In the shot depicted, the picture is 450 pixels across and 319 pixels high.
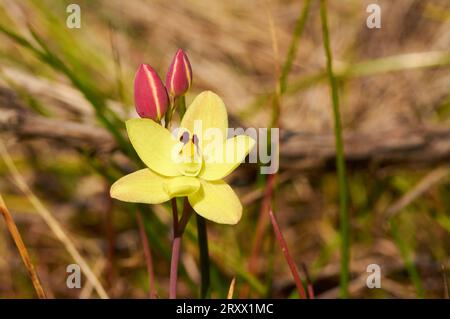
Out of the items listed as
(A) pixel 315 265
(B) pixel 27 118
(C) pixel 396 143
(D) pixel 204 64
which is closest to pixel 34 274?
(B) pixel 27 118

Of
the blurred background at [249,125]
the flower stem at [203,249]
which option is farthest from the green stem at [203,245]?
the blurred background at [249,125]

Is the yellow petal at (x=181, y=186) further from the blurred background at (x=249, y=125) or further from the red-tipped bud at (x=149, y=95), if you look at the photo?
the blurred background at (x=249, y=125)

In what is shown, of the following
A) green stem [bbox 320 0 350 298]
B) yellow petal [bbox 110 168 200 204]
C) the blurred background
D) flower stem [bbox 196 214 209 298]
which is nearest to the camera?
yellow petal [bbox 110 168 200 204]

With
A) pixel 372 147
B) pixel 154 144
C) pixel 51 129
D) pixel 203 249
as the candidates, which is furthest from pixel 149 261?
pixel 372 147

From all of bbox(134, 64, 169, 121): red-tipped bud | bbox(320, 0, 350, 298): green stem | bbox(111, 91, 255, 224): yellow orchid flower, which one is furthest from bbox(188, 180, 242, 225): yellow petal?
bbox(320, 0, 350, 298): green stem

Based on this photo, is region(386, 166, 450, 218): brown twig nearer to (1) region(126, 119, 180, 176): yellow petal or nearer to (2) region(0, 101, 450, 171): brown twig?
(2) region(0, 101, 450, 171): brown twig

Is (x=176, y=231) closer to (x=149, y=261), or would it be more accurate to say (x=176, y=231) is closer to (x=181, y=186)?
(x=181, y=186)
